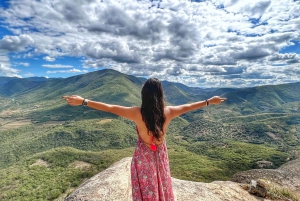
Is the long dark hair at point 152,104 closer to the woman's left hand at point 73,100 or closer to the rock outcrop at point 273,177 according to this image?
the woman's left hand at point 73,100

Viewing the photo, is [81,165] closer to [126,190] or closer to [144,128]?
[126,190]

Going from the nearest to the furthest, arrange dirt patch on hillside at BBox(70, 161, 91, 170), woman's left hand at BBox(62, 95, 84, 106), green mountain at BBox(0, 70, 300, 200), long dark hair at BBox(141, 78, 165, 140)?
long dark hair at BBox(141, 78, 165, 140), woman's left hand at BBox(62, 95, 84, 106), green mountain at BBox(0, 70, 300, 200), dirt patch on hillside at BBox(70, 161, 91, 170)

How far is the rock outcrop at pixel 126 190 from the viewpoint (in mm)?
9141

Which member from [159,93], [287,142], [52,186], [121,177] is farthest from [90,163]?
[287,142]

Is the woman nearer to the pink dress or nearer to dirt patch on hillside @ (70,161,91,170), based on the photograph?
the pink dress

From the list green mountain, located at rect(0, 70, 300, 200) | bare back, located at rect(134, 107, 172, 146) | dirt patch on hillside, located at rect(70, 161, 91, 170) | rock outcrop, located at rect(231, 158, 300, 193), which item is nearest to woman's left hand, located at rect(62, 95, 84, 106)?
bare back, located at rect(134, 107, 172, 146)

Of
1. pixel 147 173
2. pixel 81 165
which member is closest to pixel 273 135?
pixel 81 165

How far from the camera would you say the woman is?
5227 millimetres

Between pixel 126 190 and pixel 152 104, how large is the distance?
6.18 metres

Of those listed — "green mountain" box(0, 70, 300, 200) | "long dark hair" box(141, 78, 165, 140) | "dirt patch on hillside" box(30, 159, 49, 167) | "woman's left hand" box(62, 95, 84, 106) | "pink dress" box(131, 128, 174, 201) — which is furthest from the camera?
"dirt patch on hillside" box(30, 159, 49, 167)

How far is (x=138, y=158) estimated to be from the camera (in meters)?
5.73

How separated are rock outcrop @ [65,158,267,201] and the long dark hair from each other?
211 inches

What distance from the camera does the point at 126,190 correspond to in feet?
31.7

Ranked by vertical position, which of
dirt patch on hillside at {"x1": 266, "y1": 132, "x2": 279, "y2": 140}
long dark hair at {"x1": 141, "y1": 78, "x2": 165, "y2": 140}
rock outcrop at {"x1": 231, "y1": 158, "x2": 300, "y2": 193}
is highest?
long dark hair at {"x1": 141, "y1": 78, "x2": 165, "y2": 140}
